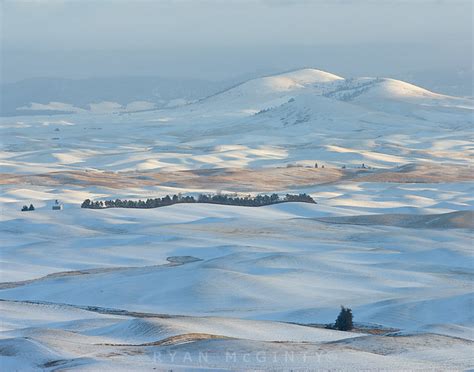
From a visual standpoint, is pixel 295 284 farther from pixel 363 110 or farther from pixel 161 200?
pixel 363 110

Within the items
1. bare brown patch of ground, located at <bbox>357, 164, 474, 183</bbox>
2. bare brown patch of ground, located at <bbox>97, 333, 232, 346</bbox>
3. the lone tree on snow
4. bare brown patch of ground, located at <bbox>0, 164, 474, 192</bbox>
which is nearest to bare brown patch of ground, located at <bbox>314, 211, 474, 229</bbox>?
bare brown patch of ground, located at <bbox>0, 164, 474, 192</bbox>

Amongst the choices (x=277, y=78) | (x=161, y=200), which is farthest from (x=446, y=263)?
(x=277, y=78)

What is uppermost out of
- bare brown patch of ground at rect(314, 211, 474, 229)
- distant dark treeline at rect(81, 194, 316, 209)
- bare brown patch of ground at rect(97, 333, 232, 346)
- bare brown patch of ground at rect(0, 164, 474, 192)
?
bare brown patch of ground at rect(0, 164, 474, 192)

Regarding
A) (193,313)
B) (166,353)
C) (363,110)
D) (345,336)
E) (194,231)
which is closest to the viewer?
(166,353)

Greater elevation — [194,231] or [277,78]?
[277,78]

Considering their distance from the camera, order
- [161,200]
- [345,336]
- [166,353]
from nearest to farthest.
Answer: [166,353], [345,336], [161,200]

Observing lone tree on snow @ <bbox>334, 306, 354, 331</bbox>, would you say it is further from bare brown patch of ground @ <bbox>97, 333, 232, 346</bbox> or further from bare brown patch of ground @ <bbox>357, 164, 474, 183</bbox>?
bare brown patch of ground @ <bbox>357, 164, 474, 183</bbox>

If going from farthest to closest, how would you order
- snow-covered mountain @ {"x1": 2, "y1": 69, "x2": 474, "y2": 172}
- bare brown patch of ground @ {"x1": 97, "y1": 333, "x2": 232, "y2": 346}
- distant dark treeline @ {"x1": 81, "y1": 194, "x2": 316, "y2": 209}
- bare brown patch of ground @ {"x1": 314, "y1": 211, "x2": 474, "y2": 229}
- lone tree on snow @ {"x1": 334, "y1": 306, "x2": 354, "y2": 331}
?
1. snow-covered mountain @ {"x1": 2, "y1": 69, "x2": 474, "y2": 172}
2. distant dark treeline @ {"x1": 81, "y1": 194, "x2": 316, "y2": 209}
3. bare brown patch of ground @ {"x1": 314, "y1": 211, "x2": 474, "y2": 229}
4. lone tree on snow @ {"x1": 334, "y1": 306, "x2": 354, "y2": 331}
5. bare brown patch of ground @ {"x1": 97, "y1": 333, "x2": 232, "y2": 346}
